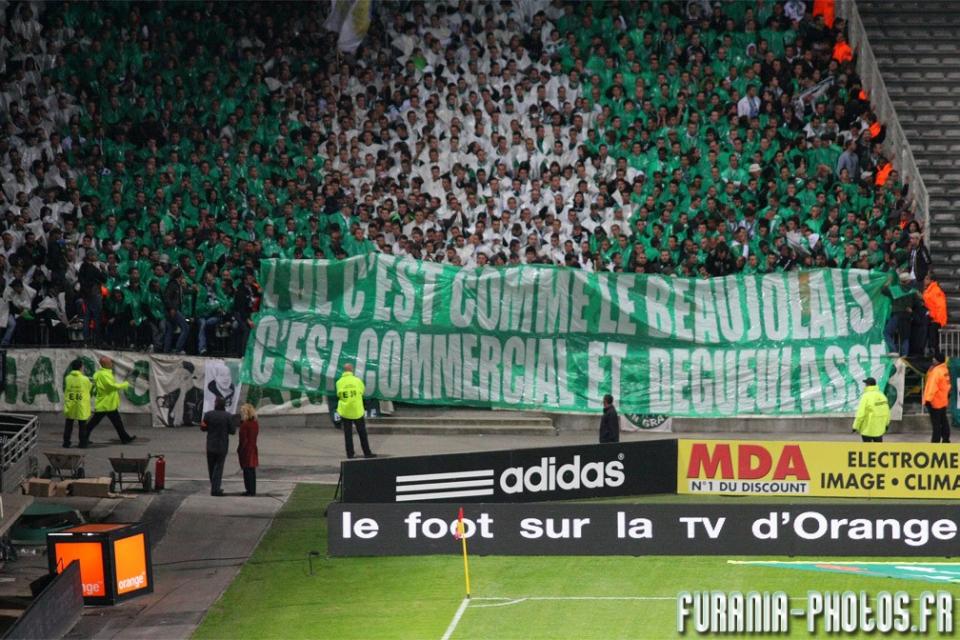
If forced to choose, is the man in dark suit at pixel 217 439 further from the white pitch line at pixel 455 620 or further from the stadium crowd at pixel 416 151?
the white pitch line at pixel 455 620

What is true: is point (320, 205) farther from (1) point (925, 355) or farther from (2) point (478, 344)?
(1) point (925, 355)

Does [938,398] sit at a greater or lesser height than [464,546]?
greater

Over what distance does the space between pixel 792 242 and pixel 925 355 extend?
3.40 metres

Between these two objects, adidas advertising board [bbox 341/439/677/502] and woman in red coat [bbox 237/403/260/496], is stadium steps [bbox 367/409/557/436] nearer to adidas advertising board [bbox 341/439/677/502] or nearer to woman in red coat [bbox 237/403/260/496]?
woman in red coat [bbox 237/403/260/496]

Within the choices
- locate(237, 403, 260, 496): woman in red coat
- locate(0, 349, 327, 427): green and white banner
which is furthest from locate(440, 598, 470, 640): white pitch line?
locate(0, 349, 327, 427): green and white banner

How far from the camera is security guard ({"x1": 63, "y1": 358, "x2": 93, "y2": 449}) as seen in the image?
1167 inches

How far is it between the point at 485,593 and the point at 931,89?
2240cm

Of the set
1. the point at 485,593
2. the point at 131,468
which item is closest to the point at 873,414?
the point at 485,593

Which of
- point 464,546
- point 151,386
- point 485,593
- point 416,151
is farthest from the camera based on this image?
point 416,151

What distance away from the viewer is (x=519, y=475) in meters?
24.5

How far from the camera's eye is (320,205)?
34344 mm

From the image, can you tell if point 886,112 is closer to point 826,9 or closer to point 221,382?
point 826,9

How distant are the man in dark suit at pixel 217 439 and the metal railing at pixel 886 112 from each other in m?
15.5

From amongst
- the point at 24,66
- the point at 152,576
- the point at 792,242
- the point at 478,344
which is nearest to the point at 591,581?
the point at 152,576
